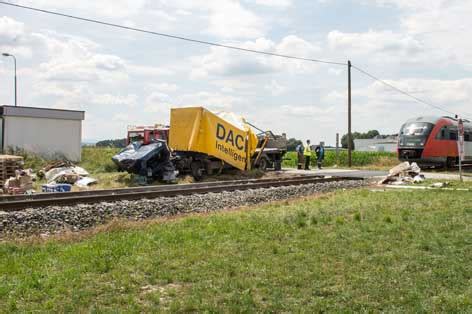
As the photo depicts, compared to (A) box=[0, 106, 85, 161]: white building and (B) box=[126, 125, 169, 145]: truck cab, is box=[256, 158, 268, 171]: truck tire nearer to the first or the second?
(B) box=[126, 125, 169, 145]: truck cab

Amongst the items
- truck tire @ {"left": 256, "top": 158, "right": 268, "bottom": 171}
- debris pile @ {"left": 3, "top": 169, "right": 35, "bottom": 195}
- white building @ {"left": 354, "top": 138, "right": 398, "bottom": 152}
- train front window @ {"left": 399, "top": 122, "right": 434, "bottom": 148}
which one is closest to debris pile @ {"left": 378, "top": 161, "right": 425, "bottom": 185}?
truck tire @ {"left": 256, "top": 158, "right": 268, "bottom": 171}

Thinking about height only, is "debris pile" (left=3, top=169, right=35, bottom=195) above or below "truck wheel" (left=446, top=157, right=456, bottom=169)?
below

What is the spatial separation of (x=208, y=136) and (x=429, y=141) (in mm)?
15712

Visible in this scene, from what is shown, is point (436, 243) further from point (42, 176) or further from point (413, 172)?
point (42, 176)

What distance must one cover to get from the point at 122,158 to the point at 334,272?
1432 cm

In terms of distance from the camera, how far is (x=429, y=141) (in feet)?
104

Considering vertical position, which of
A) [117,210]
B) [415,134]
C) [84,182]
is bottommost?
[117,210]

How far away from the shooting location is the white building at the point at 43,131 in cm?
2917

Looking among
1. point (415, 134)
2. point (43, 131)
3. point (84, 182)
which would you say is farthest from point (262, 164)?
point (43, 131)

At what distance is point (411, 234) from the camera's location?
8695 millimetres

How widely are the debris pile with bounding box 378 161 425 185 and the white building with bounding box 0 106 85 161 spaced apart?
60.4 ft

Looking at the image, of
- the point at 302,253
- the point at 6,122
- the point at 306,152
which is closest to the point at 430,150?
the point at 306,152

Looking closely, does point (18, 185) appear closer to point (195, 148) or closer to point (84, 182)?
point (84, 182)

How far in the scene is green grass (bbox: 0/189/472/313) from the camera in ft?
17.7
